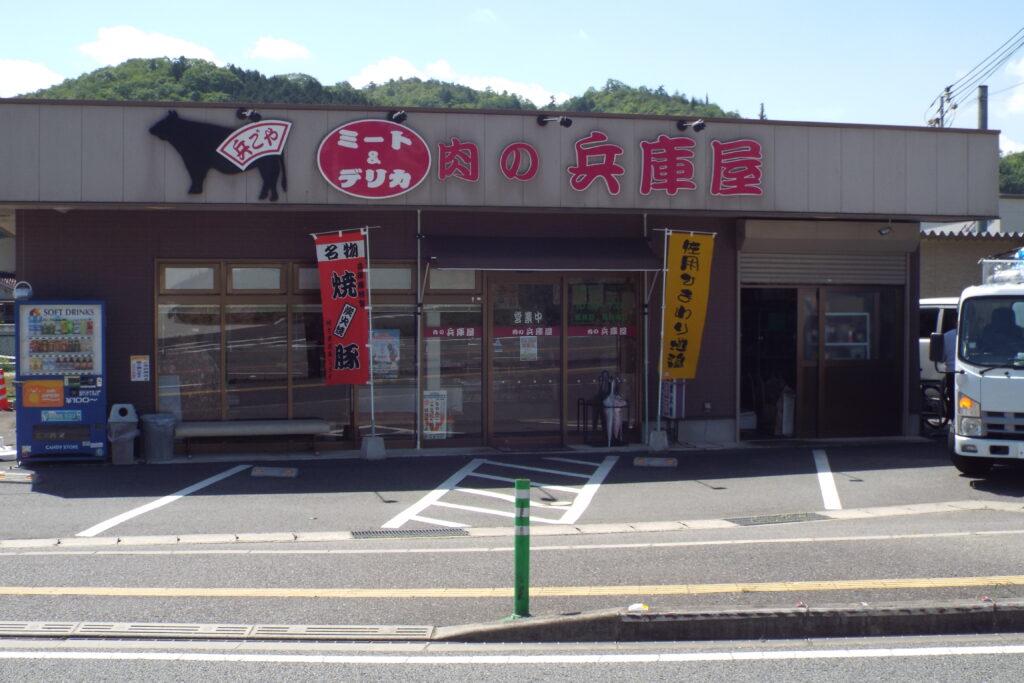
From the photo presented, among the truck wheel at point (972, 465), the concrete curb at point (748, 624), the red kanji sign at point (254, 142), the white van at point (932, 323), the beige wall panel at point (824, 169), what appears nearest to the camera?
the concrete curb at point (748, 624)

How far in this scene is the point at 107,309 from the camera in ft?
49.1

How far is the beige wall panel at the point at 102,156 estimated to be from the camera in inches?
550

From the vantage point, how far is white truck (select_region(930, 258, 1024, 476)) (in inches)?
467

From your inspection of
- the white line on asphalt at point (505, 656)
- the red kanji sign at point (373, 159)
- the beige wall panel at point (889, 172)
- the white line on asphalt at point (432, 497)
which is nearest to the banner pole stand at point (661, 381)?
the white line on asphalt at point (432, 497)

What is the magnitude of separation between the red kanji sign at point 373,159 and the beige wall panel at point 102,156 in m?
2.84

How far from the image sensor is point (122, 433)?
1439 cm

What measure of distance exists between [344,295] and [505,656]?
9.13m

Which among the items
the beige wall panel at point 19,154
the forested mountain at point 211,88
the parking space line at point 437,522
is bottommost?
the parking space line at point 437,522

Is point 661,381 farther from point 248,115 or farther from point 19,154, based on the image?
point 19,154

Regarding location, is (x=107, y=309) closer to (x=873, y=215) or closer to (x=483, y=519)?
(x=483, y=519)

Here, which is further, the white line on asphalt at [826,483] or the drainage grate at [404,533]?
the white line on asphalt at [826,483]

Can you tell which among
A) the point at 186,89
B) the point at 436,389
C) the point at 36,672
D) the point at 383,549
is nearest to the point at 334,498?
the point at 383,549

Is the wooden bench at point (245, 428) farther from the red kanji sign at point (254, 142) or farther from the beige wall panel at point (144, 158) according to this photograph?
the red kanji sign at point (254, 142)

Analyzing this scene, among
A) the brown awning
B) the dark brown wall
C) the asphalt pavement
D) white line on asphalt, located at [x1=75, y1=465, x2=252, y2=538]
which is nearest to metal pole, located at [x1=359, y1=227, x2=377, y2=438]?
the dark brown wall
